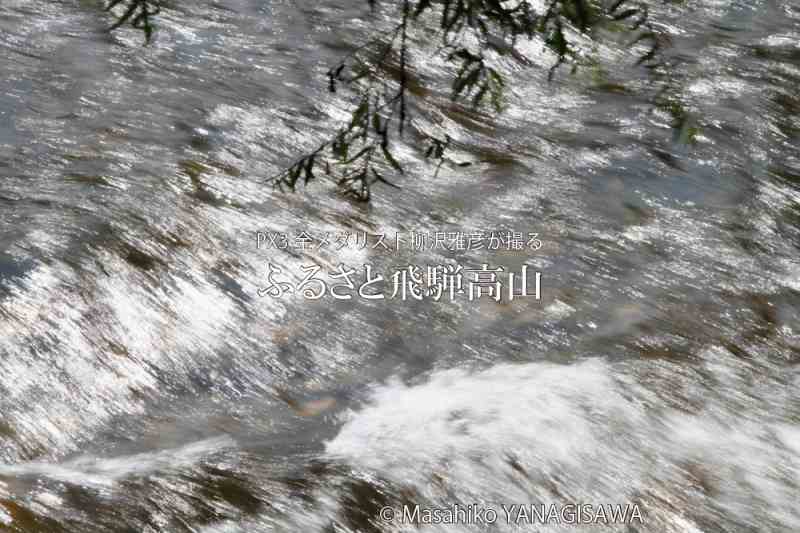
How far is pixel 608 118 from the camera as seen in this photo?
26.0ft

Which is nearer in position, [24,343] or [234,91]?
[24,343]

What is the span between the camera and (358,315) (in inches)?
217

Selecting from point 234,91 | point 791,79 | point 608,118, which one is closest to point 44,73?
point 234,91

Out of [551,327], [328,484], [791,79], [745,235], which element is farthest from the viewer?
[791,79]

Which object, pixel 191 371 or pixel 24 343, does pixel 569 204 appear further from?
pixel 24 343

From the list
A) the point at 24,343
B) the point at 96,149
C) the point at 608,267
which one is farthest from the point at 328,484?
the point at 96,149

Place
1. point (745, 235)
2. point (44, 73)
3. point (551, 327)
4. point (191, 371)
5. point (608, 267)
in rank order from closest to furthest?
1. point (191, 371)
2. point (551, 327)
3. point (608, 267)
4. point (745, 235)
5. point (44, 73)

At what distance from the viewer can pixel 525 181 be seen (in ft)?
22.5

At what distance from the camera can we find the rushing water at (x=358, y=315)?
433cm

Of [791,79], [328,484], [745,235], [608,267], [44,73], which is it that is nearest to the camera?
[328,484]

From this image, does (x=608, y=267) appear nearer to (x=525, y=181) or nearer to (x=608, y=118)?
(x=525, y=181)

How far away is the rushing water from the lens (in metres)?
4.33

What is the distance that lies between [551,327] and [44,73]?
3.62m

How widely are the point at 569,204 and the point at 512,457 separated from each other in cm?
243
